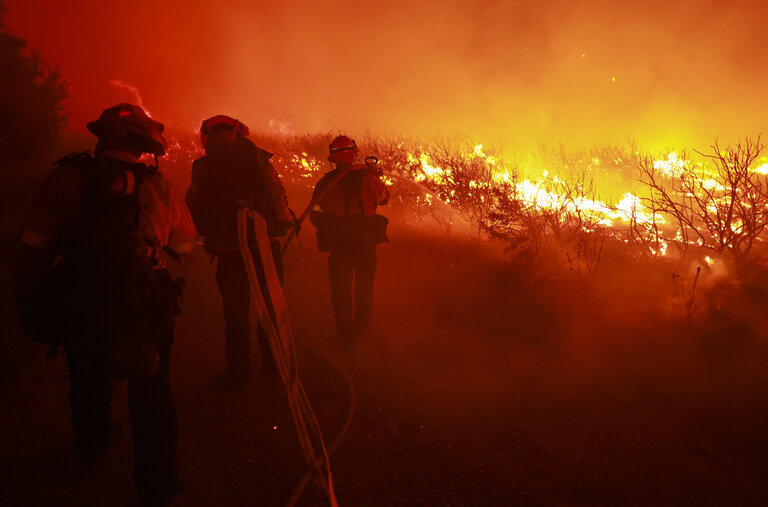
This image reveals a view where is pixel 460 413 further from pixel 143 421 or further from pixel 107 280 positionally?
pixel 107 280

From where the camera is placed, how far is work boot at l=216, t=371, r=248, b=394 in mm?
3561

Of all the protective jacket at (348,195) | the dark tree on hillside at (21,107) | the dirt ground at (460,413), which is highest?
the dark tree on hillside at (21,107)

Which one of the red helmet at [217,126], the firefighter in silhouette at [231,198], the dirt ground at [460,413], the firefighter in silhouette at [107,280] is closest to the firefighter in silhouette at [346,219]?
the dirt ground at [460,413]

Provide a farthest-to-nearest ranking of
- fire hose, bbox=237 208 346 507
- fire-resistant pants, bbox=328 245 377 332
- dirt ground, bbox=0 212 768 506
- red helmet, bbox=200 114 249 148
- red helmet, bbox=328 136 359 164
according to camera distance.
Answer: fire-resistant pants, bbox=328 245 377 332 < red helmet, bbox=328 136 359 164 < red helmet, bbox=200 114 249 148 < dirt ground, bbox=0 212 768 506 < fire hose, bbox=237 208 346 507

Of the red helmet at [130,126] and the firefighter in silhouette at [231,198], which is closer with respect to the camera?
the red helmet at [130,126]

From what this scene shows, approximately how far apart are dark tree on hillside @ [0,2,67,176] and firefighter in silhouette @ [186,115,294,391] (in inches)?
245

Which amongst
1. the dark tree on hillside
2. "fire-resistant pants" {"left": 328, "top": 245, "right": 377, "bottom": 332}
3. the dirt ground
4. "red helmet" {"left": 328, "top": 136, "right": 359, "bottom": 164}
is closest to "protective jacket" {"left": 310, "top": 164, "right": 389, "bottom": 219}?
"red helmet" {"left": 328, "top": 136, "right": 359, "bottom": 164}

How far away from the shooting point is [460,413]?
374 cm

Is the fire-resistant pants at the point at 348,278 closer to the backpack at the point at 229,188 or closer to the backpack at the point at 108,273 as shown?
the backpack at the point at 229,188

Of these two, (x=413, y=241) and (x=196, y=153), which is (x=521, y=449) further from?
(x=196, y=153)

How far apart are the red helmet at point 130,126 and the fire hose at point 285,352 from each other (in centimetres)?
104

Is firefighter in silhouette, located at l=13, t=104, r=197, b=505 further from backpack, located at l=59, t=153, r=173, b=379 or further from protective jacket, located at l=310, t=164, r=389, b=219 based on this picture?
protective jacket, located at l=310, t=164, r=389, b=219

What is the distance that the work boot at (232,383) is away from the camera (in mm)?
3561

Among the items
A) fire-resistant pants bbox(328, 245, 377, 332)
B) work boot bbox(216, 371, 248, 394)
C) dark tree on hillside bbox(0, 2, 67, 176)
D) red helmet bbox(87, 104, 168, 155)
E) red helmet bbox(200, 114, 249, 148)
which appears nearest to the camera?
red helmet bbox(87, 104, 168, 155)
